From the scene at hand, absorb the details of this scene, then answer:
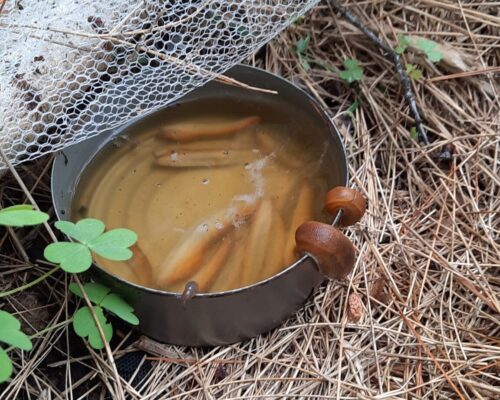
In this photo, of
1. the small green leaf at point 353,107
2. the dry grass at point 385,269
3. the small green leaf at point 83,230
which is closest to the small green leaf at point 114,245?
the small green leaf at point 83,230

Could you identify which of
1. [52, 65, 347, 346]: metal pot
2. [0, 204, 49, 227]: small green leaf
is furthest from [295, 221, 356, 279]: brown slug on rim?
[0, 204, 49, 227]: small green leaf

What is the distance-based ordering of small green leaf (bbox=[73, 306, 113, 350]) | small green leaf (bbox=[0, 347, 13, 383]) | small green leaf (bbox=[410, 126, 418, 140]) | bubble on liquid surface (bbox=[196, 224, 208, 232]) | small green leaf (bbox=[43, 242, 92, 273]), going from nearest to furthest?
small green leaf (bbox=[0, 347, 13, 383]), small green leaf (bbox=[43, 242, 92, 273]), small green leaf (bbox=[73, 306, 113, 350]), bubble on liquid surface (bbox=[196, 224, 208, 232]), small green leaf (bbox=[410, 126, 418, 140])

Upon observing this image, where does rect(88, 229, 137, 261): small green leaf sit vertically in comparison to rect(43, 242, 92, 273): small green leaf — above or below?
below

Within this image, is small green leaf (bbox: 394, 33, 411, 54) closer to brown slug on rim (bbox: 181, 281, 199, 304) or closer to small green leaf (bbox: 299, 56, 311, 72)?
small green leaf (bbox: 299, 56, 311, 72)

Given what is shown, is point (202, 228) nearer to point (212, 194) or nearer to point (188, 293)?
point (212, 194)

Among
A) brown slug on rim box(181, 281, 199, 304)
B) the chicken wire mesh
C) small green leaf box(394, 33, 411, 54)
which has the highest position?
the chicken wire mesh

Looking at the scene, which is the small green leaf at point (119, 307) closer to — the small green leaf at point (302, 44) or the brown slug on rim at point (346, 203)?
the brown slug on rim at point (346, 203)

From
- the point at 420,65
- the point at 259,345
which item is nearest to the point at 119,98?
the point at 259,345

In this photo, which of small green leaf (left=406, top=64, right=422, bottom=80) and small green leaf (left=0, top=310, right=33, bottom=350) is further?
small green leaf (left=406, top=64, right=422, bottom=80)

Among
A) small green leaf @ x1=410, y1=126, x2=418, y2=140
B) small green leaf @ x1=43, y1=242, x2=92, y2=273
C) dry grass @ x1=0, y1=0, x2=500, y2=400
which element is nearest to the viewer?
small green leaf @ x1=43, y1=242, x2=92, y2=273
